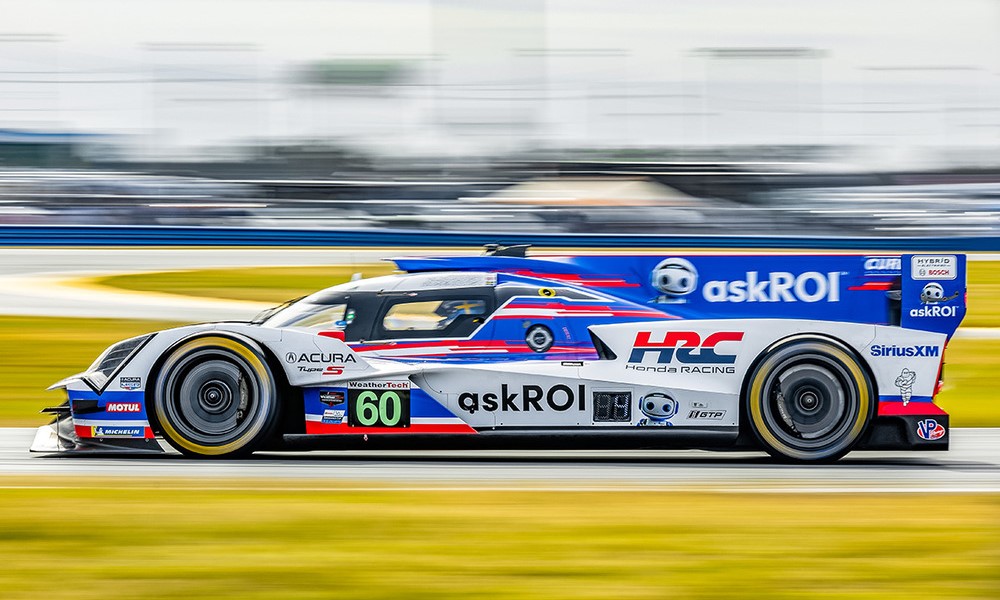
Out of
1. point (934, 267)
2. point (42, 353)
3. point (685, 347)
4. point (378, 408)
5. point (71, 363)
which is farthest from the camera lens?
point (42, 353)

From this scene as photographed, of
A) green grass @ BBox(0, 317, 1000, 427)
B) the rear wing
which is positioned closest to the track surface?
the rear wing

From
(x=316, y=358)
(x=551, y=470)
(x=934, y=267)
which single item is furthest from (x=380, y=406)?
(x=934, y=267)

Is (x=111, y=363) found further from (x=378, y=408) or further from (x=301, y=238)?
(x=301, y=238)

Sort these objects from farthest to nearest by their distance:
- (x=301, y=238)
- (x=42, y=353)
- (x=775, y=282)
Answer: (x=301, y=238)
(x=42, y=353)
(x=775, y=282)

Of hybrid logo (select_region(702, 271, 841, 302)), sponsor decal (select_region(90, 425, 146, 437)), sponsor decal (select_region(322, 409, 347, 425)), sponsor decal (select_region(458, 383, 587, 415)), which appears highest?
hybrid logo (select_region(702, 271, 841, 302))

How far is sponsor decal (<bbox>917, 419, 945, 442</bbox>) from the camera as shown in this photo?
6.96 meters

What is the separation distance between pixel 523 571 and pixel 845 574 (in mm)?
1218

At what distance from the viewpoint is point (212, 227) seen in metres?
23.1

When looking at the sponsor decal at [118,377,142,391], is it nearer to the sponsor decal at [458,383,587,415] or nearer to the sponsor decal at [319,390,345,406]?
the sponsor decal at [319,390,345,406]

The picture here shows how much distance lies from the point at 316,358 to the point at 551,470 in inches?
58.6

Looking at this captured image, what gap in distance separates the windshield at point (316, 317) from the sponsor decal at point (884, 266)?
120 inches

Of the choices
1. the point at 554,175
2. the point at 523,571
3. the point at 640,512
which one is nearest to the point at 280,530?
the point at 523,571

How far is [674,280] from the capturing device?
7227 millimetres

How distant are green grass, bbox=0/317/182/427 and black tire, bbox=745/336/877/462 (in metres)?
5.40
